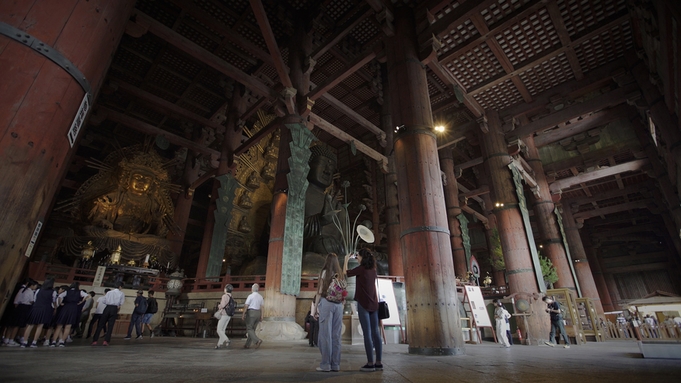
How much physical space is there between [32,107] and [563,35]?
31.4ft

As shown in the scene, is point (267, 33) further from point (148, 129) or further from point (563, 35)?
point (148, 129)

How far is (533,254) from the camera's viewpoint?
7.99 meters

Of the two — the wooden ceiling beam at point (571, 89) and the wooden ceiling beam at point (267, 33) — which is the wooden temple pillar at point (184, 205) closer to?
the wooden ceiling beam at point (267, 33)

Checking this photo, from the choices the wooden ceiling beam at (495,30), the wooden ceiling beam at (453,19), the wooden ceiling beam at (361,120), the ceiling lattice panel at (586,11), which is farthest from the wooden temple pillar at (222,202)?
the ceiling lattice panel at (586,11)

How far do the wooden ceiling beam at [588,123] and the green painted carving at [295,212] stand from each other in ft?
30.0

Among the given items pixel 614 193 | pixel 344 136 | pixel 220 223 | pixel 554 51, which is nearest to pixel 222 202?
pixel 220 223

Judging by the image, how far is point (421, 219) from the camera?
15.1 feet

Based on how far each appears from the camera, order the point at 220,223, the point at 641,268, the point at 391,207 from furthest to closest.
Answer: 1. the point at 641,268
2. the point at 391,207
3. the point at 220,223

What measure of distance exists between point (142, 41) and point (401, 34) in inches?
390

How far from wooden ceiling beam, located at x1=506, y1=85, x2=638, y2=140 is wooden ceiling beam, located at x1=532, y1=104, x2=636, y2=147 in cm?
169

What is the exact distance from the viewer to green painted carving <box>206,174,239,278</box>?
10656mm

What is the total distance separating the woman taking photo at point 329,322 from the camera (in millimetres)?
2580

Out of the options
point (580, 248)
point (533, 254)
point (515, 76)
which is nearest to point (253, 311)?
point (533, 254)

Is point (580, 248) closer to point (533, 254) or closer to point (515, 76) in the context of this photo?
point (533, 254)
